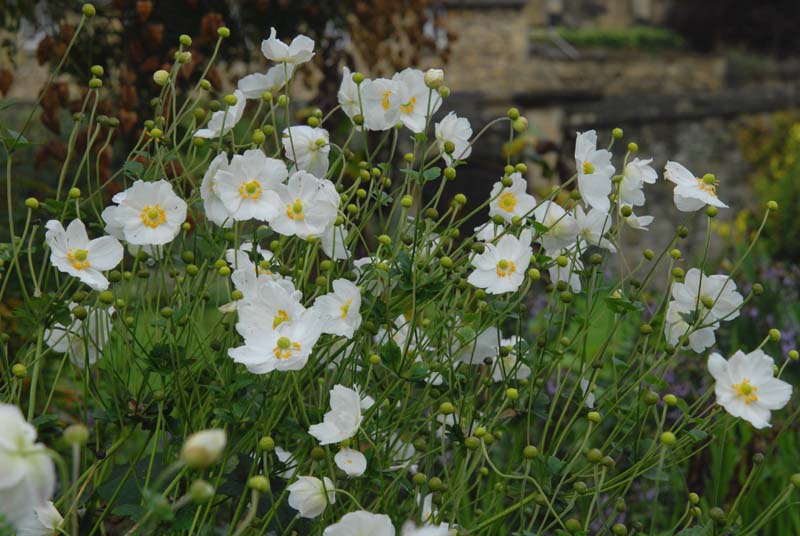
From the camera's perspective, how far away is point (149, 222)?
1.43m

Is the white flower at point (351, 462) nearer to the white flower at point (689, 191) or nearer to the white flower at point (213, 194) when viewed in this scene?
the white flower at point (213, 194)

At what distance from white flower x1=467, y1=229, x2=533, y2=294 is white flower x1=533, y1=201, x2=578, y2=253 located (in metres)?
0.14

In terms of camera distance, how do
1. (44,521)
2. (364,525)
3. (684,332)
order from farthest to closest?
(684,332), (44,521), (364,525)

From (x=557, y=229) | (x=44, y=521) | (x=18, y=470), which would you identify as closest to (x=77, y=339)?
(x=44, y=521)

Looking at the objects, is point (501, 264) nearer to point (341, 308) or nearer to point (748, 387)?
point (341, 308)

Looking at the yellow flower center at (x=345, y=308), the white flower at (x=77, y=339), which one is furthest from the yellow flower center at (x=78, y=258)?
the yellow flower center at (x=345, y=308)

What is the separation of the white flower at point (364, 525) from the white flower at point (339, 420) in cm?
17

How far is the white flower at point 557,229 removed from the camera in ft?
5.39

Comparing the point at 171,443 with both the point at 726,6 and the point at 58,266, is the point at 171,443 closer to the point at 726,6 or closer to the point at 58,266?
the point at 58,266

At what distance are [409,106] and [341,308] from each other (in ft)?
1.37

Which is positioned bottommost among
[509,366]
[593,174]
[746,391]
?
[509,366]

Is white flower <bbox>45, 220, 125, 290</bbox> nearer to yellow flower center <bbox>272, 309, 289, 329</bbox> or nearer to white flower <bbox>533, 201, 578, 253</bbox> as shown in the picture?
yellow flower center <bbox>272, 309, 289, 329</bbox>

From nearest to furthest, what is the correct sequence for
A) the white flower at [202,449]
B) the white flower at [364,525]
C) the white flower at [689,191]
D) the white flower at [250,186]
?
the white flower at [202,449] → the white flower at [364,525] → the white flower at [250,186] → the white flower at [689,191]

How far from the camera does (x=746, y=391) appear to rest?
1310 millimetres
